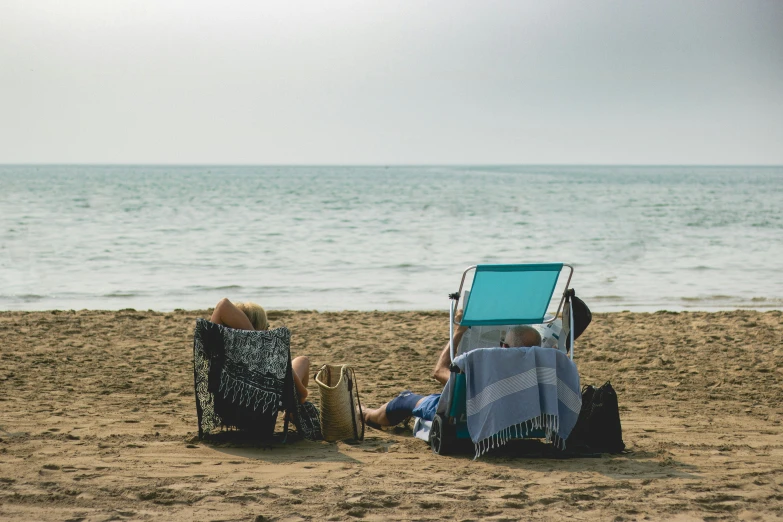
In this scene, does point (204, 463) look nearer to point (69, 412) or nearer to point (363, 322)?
point (69, 412)

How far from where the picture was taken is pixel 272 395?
15.3ft

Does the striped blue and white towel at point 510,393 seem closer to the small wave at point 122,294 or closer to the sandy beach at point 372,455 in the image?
the sandy beach at point 372,455

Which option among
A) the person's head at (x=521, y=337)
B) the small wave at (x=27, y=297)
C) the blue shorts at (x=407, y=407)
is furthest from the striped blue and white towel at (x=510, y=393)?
the small wave at (x=27, y=297)

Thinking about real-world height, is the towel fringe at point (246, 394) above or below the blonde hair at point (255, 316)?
below

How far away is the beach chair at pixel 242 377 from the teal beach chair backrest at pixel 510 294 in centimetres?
102

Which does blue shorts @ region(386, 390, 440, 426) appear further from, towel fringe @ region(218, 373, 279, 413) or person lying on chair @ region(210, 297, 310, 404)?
towel fringe @ region(218, 373, 279, 413)

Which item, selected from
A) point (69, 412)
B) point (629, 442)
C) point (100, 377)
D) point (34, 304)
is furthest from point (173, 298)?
point (629, 442)

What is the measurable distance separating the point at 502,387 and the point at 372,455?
0.78m

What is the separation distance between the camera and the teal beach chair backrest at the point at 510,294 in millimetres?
4531

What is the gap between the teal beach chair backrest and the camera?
453 cm

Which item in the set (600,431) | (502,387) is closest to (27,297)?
(502,387)

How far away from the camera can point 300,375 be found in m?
5.14

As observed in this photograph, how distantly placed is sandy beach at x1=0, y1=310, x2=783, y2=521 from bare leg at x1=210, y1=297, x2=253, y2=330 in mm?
657

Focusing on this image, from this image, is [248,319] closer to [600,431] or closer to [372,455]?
[372,455]
